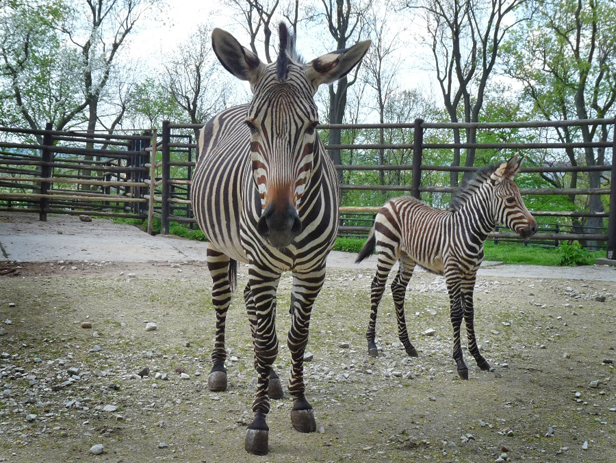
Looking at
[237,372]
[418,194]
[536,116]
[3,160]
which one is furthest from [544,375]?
[536,116]

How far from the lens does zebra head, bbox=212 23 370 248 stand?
90.4 inches

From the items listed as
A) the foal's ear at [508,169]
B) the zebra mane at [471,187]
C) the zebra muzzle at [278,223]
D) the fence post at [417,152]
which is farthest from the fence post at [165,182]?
the zebra muzzle at [278,223]

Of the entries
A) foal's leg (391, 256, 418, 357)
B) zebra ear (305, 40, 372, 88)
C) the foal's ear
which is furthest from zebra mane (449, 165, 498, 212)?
zebra ear (305, 40, 372, 88)

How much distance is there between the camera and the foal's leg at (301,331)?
303 centimetres

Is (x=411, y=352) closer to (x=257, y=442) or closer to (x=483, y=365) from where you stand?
(x=483, y=365)

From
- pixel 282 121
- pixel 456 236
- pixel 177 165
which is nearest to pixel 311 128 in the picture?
pixel 282 121

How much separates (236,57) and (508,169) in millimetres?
2837

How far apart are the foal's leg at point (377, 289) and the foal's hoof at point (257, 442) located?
6.82 feet

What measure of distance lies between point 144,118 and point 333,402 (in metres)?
30.5

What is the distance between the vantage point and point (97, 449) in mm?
2746

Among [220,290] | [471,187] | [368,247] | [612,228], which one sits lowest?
[220,290]

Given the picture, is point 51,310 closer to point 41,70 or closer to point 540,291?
point 540,291

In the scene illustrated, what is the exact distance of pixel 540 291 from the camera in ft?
23.7

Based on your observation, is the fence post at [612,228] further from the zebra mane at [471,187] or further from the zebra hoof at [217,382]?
the zebra hoof at [217,382]
